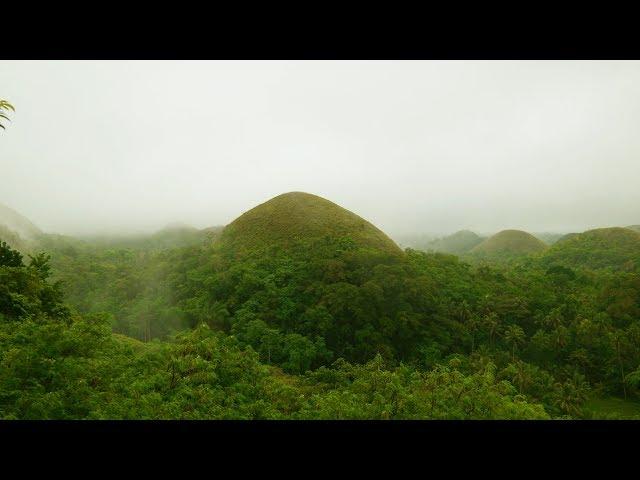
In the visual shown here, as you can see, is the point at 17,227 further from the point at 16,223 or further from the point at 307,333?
the point at 307,333

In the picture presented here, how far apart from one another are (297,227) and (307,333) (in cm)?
1757

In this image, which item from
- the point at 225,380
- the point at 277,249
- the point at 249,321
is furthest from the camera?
the point at 277,249

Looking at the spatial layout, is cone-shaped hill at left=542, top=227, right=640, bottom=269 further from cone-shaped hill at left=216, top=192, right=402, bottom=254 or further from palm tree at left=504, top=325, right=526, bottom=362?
cone-shaped hill at left=216, top=192, right=402, bottom=254

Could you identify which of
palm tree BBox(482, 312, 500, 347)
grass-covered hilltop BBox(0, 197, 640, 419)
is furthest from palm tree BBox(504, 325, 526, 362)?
Answer: palm tree BBox(482, 312, 500, 347)

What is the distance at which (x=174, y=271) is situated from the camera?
36.7m

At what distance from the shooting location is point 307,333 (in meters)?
24.8

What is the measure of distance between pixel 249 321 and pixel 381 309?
9.20 metres
